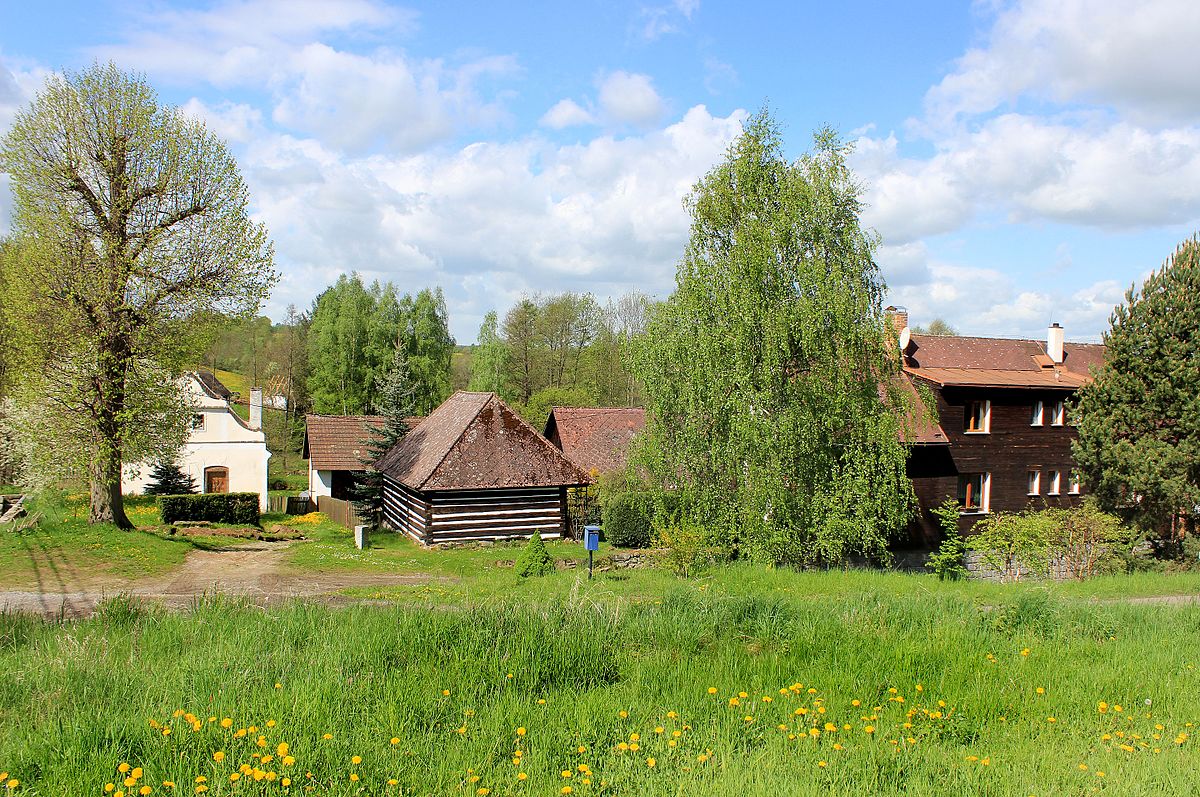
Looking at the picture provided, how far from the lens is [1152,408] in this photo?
70.8 feet

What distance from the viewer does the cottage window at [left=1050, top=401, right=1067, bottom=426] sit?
31.4m

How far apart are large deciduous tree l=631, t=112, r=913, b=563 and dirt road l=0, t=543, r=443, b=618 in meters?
7.74

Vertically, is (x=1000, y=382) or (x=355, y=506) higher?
(x=1000, y=382)

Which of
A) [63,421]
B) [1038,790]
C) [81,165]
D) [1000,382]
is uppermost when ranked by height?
[81,165]

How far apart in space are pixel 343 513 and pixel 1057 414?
95.0ft

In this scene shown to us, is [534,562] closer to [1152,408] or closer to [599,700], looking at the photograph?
[599,700]

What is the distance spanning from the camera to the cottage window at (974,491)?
29688 mm

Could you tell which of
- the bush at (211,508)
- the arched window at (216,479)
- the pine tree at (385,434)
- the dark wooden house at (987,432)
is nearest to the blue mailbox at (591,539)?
the dark wooden house at (987,432)

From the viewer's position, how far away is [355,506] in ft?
105

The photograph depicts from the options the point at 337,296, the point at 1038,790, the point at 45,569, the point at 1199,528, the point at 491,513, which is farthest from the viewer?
the point at 337,296

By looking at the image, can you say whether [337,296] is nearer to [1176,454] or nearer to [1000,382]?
[1000,382]

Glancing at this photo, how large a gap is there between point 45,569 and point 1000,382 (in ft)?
99.0

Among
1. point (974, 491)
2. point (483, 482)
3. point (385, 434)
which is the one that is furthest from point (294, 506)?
point (974, 491)

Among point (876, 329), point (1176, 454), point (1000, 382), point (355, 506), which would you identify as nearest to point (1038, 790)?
point (876, 329)
